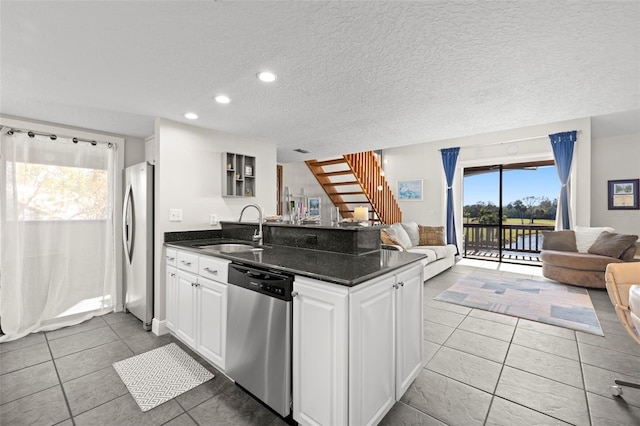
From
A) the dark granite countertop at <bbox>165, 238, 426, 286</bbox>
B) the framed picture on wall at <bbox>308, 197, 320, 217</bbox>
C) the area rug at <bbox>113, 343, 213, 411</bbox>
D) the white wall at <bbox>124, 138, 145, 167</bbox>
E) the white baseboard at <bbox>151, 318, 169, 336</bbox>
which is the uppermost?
the white wall at <bbox>124, 138, 145, 167</bbox>

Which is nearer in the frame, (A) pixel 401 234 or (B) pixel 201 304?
(B) pixel 201 304

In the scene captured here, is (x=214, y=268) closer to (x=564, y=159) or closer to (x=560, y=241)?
(x=560, y=241)

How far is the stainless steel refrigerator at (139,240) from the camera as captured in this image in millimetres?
2943

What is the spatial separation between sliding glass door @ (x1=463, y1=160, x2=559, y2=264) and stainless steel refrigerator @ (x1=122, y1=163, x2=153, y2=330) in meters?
6.81

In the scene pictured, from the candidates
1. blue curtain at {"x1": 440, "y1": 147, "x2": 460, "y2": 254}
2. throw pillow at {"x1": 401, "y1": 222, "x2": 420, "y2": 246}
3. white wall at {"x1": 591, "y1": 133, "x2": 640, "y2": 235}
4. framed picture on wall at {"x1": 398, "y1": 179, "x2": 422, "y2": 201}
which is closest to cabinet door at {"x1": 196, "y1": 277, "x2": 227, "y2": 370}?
throw pillow at {"x1": 401, "y1": 222, "x2": 420, "y2": 246}

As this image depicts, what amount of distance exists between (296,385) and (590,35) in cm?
267

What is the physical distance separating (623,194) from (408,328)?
626 cm

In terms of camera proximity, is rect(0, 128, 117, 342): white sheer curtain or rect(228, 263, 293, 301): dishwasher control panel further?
rect(0, 128, 117, 342): white sheer curtain

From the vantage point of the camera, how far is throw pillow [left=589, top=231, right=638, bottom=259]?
160 inches

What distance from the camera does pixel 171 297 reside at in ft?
8.85

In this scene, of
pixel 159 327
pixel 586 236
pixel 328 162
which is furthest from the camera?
pixel 328 162

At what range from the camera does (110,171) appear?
343 cm

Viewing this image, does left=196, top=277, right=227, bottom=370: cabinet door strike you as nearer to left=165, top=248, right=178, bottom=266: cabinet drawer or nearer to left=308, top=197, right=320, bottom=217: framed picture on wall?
left=165, top=248, right=178, bottom=266: cabinet drawer

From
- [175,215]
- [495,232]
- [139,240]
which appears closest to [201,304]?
[175,215]
